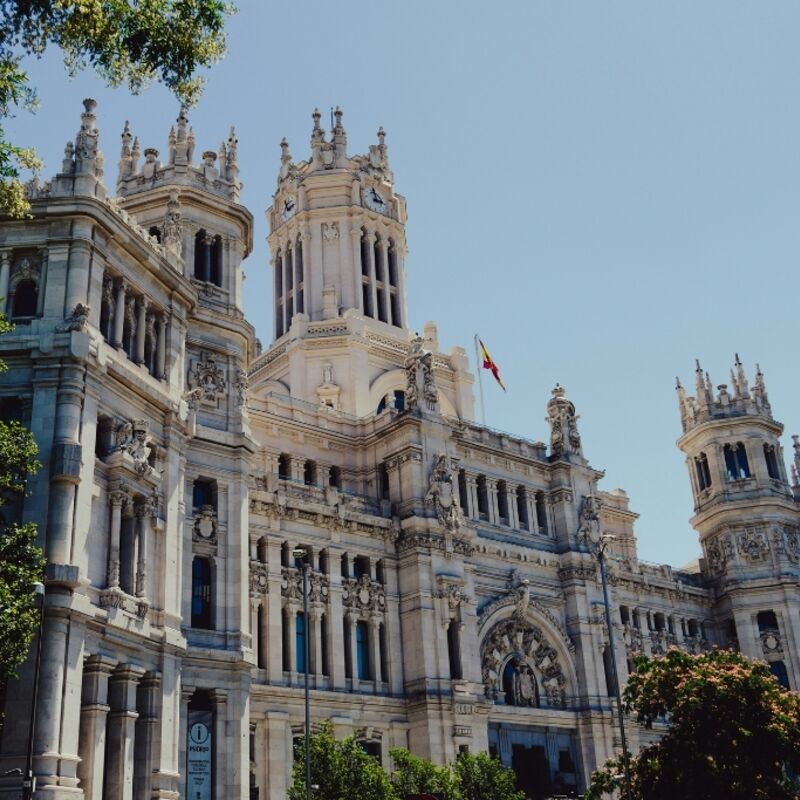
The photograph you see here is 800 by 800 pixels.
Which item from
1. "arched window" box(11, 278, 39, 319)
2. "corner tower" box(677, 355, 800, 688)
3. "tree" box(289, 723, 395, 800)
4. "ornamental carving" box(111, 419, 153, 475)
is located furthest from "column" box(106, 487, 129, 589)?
"corner tower" box(677, 355, 800, 688)

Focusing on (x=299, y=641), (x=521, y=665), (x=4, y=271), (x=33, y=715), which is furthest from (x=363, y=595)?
(x=33, y=715)

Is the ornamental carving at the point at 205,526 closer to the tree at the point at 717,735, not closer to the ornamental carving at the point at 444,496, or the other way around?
the tree at the point at 717,735

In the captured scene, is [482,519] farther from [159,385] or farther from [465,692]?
[159,385]

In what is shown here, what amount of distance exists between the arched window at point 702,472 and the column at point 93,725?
58272mm

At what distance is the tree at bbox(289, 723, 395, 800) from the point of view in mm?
40250

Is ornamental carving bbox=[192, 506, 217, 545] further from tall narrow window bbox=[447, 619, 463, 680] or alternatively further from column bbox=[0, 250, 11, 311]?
tall narrow window bbox=[447, 619, 463, 680]

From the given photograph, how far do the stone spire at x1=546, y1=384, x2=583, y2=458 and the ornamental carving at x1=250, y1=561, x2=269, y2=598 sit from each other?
79.3 feet

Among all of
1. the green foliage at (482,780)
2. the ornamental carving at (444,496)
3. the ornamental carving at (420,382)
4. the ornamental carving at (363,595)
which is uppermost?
the ornamental carving at (420,382)

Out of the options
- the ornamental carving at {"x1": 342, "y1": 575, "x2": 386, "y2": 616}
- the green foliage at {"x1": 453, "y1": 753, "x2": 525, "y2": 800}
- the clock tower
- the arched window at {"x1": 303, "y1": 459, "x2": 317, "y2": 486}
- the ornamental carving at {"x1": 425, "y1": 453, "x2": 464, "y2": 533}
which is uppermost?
the clock tower

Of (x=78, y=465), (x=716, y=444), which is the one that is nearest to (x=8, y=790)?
(x=78, y=465)

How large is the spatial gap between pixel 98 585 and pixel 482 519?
3205 centimetres

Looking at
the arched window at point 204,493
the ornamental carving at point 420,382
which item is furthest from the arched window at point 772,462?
the arched window at point 204,493

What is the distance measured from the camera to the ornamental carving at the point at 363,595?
2122 inches

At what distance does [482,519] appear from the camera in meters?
62.2
